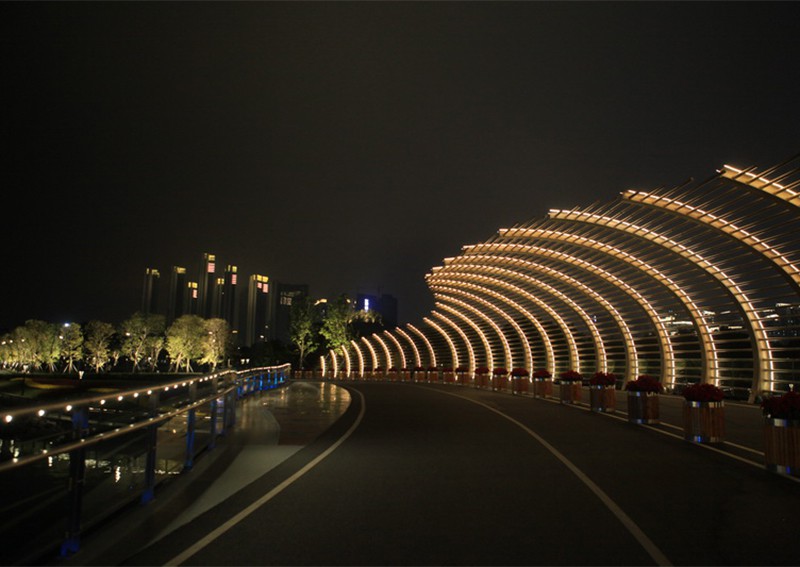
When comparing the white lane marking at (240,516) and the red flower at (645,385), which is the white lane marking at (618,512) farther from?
the red flower at (645,385)

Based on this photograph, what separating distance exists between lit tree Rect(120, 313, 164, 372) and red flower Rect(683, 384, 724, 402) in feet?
313

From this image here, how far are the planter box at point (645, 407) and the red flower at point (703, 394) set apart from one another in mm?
3170

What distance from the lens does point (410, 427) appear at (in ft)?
50.3

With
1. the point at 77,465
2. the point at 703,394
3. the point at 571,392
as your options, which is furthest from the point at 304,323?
the point at 77,465

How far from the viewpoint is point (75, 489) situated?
543cm

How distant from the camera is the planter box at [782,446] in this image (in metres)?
9.15

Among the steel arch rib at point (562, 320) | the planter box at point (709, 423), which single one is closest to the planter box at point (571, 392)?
the planter box at point (709, 423)

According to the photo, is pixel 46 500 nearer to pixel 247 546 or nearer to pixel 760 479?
pixel 247 546

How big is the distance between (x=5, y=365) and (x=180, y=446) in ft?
506

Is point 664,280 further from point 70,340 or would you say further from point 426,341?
point 70,340

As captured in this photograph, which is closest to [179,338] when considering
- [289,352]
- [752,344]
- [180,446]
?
[289,352]

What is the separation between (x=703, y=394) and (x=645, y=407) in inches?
142

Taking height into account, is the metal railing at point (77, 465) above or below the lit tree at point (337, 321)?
below

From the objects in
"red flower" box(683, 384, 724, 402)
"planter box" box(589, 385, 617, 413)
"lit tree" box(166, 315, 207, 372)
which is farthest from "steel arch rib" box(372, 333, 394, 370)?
"red flower" box(683, 384, 724, 402)
